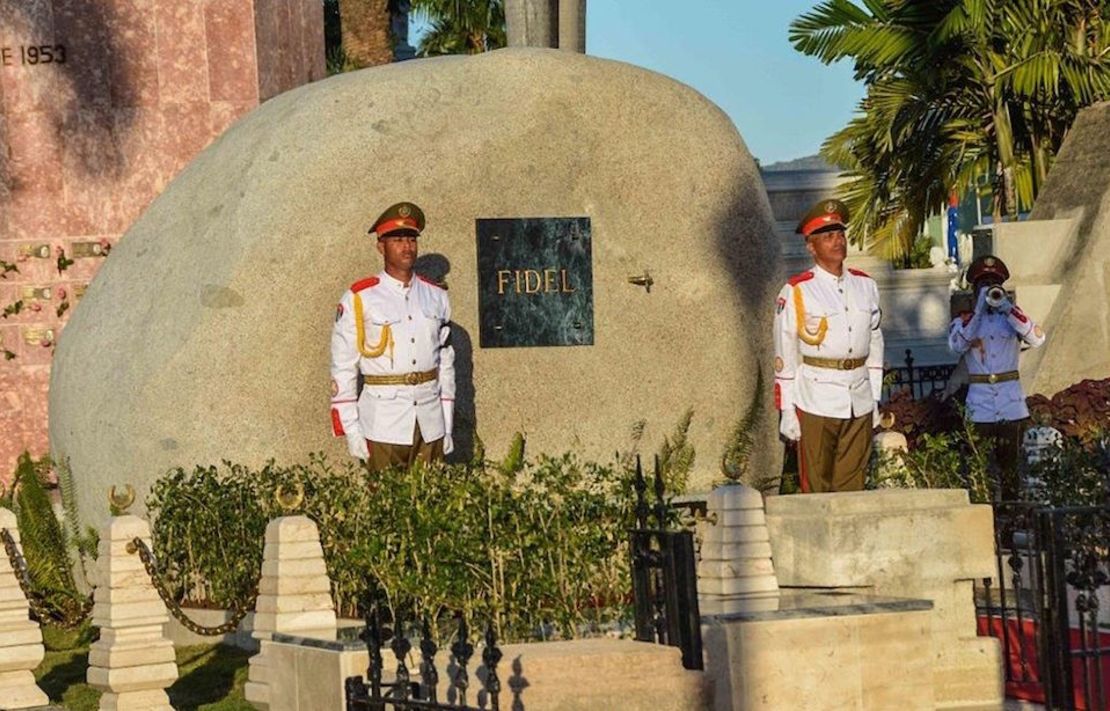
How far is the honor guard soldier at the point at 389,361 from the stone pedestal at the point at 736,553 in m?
2.97

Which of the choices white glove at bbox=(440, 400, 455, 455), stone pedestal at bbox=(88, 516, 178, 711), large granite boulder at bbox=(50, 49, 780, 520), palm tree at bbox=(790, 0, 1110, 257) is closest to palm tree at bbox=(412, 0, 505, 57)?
palm tree at bbox=(790, 0, 1110, 257)

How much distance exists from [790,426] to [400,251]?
88.6 inches

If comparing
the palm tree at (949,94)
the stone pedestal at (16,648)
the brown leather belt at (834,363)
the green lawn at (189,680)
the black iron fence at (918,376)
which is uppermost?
the palm tree at (949,94)

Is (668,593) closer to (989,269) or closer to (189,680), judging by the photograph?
(189,680)

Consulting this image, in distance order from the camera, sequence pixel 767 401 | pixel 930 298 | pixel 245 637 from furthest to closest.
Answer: pixel 930 298, pixel 767 401, pixel 245 637

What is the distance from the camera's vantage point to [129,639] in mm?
10906

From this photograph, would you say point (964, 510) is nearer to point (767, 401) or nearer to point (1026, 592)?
point (1026, 592)

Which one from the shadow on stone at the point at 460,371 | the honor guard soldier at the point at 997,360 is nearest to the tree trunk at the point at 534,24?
the shadow on stone at the point at 460,371

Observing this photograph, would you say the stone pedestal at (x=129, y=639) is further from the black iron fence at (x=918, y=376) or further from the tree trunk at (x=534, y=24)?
the black iron fence at (x=918, y=376)

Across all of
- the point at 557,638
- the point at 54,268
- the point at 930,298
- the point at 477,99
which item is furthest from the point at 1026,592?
the point at 930,298

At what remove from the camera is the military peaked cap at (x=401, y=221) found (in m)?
12.9

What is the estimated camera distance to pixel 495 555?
10.2 metres

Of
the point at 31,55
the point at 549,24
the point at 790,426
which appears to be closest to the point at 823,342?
the point at 790,426

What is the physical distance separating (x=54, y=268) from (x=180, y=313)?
12.1 ft
